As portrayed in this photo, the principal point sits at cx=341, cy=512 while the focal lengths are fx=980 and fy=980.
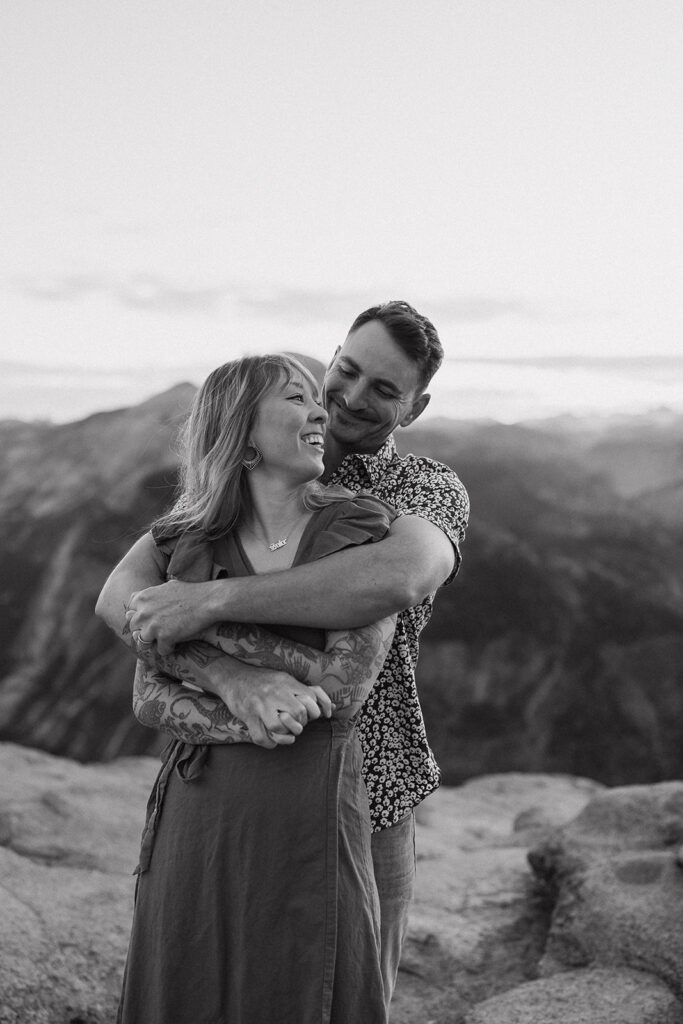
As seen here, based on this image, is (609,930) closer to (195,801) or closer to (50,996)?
(50,996)

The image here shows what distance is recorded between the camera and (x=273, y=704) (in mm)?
1740

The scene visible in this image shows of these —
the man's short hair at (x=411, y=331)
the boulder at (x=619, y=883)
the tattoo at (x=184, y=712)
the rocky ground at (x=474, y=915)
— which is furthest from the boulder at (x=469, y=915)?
the man's short hair at (x=411, y=331)

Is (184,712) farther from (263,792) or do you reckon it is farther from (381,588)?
(381,588)

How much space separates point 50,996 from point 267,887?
1450 millimetres

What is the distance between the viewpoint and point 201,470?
2.01 m

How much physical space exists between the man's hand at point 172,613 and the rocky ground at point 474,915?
150 cm

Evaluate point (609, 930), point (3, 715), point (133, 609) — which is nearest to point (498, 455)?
point (3, 715)

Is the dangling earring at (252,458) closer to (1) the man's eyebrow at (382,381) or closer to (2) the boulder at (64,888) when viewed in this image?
(1) the man's eyebrow at (382,381)

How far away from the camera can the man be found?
180cm

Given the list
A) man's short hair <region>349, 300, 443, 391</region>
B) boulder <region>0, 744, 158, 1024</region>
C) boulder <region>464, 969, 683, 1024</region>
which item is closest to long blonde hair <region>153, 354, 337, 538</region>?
man's short hair <region>349, 300, 443, 391</region>

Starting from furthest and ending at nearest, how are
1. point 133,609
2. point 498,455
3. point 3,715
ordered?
point 498,455 → point 3,715 → point 133,609

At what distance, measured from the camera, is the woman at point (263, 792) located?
5.80 ft

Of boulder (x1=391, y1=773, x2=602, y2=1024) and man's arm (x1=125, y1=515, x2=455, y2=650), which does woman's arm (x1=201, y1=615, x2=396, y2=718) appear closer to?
man's arm (x1=125, y1=515, x2=455, y2=650)

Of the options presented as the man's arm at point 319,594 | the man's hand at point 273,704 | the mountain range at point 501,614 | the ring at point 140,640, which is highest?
the man's arm at point 319,594
